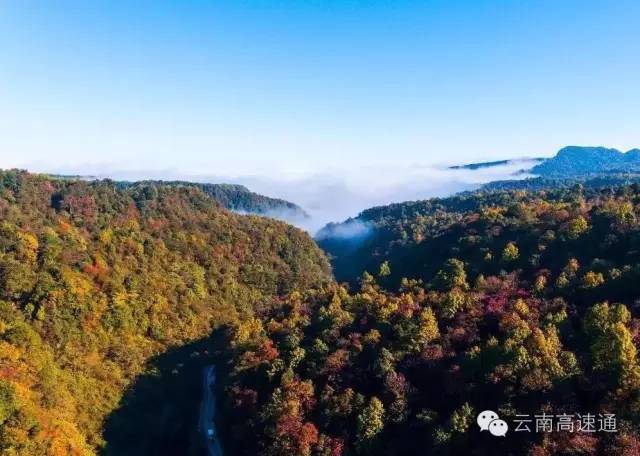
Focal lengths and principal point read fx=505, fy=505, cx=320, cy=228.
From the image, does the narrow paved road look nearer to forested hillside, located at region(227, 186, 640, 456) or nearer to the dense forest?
the dense forest

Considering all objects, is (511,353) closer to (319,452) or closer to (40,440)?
(319,452)

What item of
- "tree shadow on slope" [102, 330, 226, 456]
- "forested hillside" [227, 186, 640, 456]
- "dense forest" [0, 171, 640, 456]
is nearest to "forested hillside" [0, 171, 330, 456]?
"dense forest" [0, 171, 640, 456]

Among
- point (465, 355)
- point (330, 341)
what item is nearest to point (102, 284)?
point (330, 341)

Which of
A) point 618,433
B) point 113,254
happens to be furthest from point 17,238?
point 618,433

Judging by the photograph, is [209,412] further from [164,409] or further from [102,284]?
[102,284]

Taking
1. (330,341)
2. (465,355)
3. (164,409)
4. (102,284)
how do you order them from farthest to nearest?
(102,284)
(164,409)
(330,341)
(465,355)

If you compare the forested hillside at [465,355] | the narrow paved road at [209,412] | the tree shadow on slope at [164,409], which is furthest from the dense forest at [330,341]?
the narrow paved road at [209,412]
